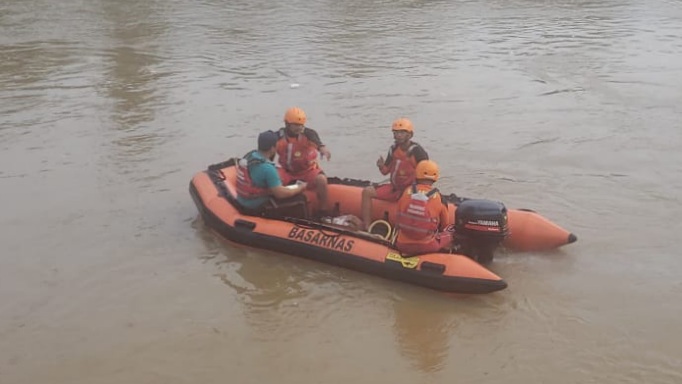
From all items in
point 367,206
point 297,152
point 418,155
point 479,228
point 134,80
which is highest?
point 418,155

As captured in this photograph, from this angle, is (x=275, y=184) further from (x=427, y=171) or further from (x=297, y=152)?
(x=427, y=171)

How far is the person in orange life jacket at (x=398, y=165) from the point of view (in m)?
6.48

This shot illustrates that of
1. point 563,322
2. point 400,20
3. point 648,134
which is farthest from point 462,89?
point 400,20

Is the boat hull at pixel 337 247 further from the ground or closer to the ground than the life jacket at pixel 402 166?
closer to the ground

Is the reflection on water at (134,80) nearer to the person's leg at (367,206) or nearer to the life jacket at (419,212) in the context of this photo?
the person's leg at (367,206)

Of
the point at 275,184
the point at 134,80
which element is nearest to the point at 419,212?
the point at 275,184

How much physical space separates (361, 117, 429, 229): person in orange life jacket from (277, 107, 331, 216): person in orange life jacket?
0.52m

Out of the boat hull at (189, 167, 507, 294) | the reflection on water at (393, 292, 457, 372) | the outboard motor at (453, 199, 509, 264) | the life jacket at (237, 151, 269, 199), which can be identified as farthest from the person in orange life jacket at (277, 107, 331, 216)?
the reflection on water at (393, 292, 457, 372)

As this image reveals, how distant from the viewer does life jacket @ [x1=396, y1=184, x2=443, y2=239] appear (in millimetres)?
5766

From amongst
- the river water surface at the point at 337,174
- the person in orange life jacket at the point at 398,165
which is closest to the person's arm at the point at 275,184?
the river water surface at the point at 337,174

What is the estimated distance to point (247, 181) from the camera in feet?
21.9

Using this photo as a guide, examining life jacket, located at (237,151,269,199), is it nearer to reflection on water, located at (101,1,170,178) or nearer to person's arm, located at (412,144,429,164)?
person's arm, located at (412,144,429,164)

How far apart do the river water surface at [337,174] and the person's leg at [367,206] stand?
71 cm

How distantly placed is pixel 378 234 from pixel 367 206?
0.30 m
